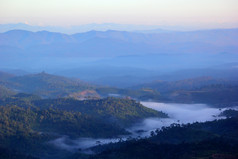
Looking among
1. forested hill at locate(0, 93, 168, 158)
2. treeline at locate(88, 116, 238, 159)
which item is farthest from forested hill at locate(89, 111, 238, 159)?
forested hill at locate(0, 93, 168, 158)

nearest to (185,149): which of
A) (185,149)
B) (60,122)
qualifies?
(185,149)

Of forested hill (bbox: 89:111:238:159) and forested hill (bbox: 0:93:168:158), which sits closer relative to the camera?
forested hill (bbox: 89:111:238:159)

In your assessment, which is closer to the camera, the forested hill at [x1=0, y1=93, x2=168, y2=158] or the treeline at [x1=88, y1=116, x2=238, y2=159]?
the treeline at [x1=88, y1=116, x2=238, y2=159]

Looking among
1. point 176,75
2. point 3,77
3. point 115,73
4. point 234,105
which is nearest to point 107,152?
point 234,105

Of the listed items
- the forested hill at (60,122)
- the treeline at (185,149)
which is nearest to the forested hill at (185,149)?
the treeline at (185,149)

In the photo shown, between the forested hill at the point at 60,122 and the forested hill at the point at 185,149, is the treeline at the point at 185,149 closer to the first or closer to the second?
the forested hill at the point at 185,149

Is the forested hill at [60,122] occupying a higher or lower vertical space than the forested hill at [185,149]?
higher

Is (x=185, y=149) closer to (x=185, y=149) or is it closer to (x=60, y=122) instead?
(x=185, y=149)

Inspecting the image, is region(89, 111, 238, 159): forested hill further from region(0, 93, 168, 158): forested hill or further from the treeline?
region(0, 93, 168, 158): forested hill

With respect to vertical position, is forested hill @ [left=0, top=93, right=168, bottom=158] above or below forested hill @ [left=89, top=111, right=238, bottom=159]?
above

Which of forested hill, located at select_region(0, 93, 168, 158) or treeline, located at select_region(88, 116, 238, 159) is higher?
forested hill, located at select_region(0, 93, 168, 158)

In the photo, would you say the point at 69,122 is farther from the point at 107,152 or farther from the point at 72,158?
the point at 107,152
